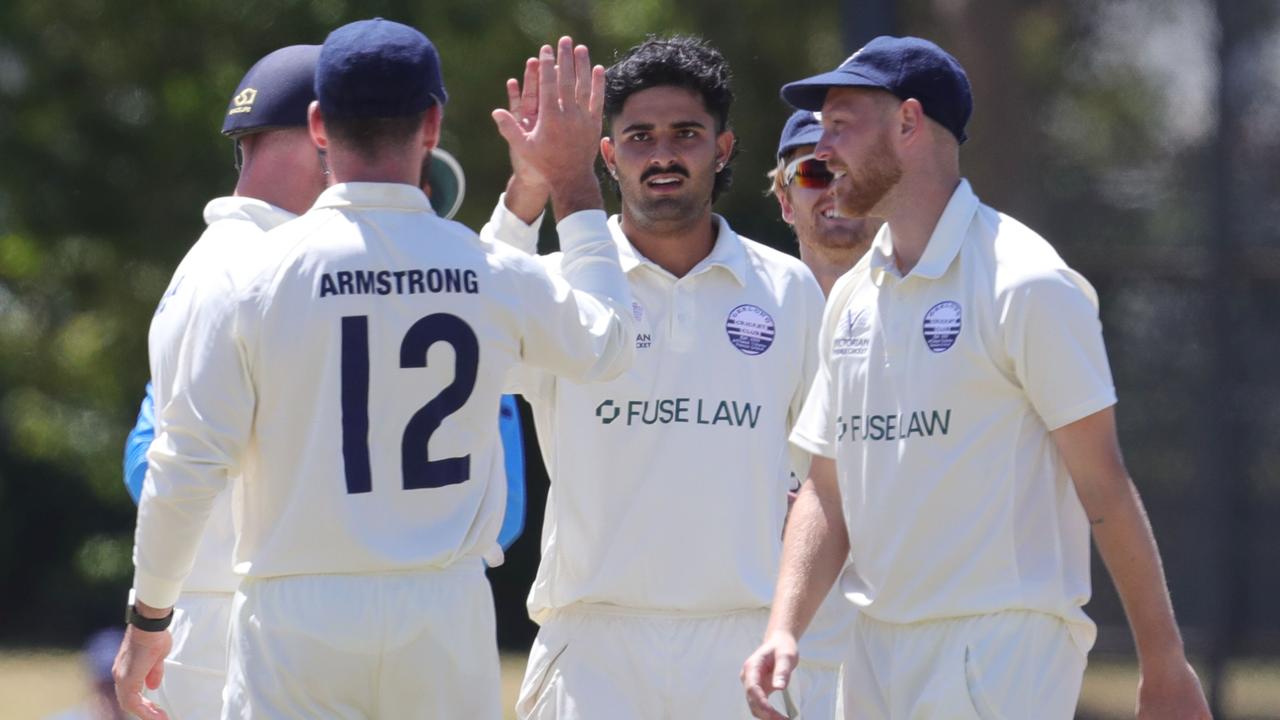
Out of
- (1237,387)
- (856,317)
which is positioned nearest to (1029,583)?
(856,317)

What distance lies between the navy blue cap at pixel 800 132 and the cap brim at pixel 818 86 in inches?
46.4

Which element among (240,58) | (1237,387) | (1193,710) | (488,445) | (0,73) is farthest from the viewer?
(0,73)

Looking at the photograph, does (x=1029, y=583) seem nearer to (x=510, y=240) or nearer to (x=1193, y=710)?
(x=1193, y=710)

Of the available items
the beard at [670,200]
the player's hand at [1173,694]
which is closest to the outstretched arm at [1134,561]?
the player's hand at [1173,694]

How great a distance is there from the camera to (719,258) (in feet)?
15.4

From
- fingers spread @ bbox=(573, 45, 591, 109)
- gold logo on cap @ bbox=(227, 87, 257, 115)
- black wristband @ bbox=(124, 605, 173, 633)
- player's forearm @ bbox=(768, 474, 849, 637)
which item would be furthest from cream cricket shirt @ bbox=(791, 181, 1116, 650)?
gold logo on cap @ bbox=(227, 87, 257, 115)

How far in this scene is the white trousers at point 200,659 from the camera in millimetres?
4277

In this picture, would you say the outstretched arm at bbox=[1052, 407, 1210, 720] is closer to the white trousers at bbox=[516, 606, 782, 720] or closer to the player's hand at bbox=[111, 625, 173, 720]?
the white trousers at bbox=[516, 606, 782, 720]

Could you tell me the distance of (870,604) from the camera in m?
3.81

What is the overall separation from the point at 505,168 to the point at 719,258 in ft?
26.3

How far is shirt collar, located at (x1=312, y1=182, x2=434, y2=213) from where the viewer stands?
3.65 meters

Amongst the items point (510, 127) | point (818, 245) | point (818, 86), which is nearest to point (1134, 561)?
point (818, 86)

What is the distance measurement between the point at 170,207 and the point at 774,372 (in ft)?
32.8

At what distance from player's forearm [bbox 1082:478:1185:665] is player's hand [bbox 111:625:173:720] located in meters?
1.86
